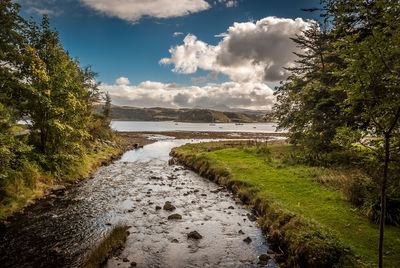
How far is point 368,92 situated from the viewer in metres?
5.08

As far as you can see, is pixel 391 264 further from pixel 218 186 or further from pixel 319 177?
pixel 218 186

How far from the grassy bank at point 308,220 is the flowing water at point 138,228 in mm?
1142

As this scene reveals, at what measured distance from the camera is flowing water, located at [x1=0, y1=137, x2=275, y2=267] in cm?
932

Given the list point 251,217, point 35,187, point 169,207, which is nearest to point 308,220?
point 251,217

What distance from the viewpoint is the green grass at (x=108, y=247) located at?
8.83 metres

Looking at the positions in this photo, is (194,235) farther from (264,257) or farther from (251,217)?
(251,217)

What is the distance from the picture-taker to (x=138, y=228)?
40.3 feet

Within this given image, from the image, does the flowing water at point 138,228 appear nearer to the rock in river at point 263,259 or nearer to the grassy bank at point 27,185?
the rock in river at point 263,259

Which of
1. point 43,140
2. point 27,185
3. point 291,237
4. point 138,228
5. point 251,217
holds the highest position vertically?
point 43,140

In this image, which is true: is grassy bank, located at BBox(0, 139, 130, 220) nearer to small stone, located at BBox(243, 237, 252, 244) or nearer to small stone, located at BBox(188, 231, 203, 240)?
small stone, located at BBox(188, 231, 203, 240)

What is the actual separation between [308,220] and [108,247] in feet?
32.4

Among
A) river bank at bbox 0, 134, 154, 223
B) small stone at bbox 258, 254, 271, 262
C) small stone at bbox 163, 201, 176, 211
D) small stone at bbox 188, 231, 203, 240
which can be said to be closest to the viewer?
small stone at bbox 258, 254, 271, 262

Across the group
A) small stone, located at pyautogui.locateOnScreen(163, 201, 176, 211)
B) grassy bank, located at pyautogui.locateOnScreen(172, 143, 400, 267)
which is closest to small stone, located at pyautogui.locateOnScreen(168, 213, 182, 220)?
small stone, located at pyautogui.locateOnScreen(163, 201, 176, 211)

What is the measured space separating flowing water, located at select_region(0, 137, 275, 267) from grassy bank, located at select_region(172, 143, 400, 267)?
1.14 meters
